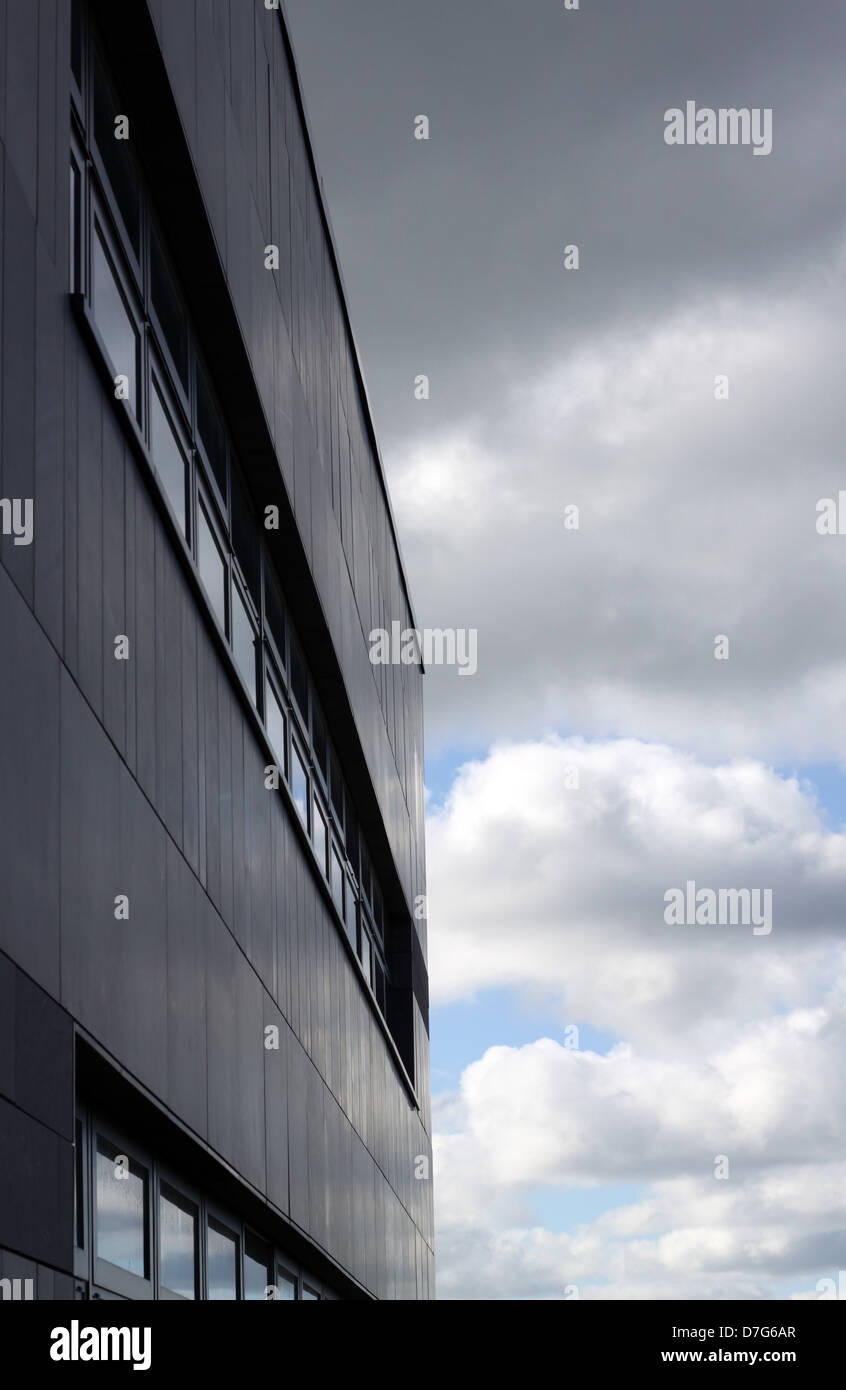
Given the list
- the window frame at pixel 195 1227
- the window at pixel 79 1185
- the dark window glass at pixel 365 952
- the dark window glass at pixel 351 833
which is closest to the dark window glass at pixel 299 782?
the dark window glass at pixel 351 833

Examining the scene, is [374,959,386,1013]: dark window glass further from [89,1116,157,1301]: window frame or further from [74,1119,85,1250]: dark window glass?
[74,1119,85,1250]: dark window glass

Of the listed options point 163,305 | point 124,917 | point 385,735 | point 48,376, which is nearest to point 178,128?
point 163,305

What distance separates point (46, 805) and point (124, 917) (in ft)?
5.93

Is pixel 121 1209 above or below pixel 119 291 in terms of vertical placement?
below

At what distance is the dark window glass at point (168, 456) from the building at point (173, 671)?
0.06m

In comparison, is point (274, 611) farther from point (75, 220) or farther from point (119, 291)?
point (75, 220)

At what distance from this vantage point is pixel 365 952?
92.0 feet

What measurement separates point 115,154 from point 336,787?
13.9 metres

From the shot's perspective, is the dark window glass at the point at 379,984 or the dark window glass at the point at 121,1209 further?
the dark window glass at the point at 379,984

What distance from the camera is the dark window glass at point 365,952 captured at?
2731cm

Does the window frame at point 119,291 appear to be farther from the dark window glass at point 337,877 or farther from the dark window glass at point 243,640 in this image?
the dark window glass at point 337,877

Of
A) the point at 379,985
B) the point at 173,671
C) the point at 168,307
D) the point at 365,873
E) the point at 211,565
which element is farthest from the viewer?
the point at 379,985

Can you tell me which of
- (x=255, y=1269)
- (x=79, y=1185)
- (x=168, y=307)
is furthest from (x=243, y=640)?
(x=79, y=1185)

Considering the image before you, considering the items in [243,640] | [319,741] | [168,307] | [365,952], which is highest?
[168,307]
